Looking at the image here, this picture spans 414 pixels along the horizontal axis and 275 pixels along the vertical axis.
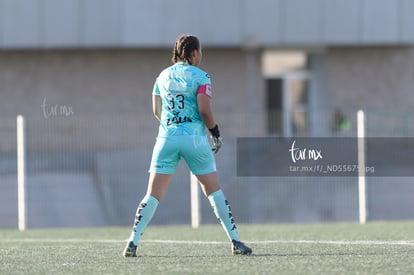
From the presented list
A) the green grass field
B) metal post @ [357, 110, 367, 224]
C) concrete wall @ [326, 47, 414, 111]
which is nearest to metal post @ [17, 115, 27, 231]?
metal post @ [357, 110, 367, 224]

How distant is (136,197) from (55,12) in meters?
7.16

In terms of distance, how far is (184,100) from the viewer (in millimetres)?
9164

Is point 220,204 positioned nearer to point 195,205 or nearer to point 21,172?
point 195,205

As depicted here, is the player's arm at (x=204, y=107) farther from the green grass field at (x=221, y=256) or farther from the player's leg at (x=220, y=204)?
the green grass field at (x=221, y=256)

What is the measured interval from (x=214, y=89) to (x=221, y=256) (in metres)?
19.4

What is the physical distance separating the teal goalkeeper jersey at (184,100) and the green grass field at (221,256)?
3.78 feet

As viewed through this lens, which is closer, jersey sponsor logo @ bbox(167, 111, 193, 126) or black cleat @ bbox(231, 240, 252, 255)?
jersey sponsor logo @ bbox(167, 111, 193, 126)

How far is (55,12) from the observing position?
2672 cm

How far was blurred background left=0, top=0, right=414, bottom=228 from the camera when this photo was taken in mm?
21594

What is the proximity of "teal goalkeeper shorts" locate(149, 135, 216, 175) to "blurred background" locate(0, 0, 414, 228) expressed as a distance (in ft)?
37.5

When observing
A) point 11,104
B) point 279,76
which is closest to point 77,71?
point 11,104

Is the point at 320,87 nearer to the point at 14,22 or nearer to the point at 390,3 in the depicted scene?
Result: the point at 390,3

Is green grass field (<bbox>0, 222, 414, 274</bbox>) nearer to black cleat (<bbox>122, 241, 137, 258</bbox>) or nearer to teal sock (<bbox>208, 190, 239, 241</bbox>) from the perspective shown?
black cleat (<bbox>122, 241, 137, 258</bbox>)

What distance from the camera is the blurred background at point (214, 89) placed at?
21594 mm
